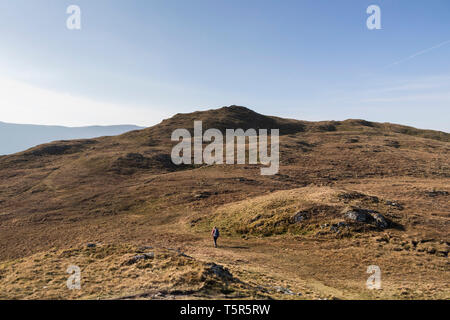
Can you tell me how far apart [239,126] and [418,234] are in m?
110

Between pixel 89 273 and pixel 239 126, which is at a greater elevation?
pixel 239 126

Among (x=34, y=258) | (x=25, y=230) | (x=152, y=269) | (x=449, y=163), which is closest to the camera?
(x=152, y=269)

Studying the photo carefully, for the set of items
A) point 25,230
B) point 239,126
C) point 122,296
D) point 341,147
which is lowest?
point 25,230

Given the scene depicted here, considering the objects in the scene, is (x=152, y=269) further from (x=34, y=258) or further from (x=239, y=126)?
(x=239, y=126)

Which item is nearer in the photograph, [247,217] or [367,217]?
[367,217]

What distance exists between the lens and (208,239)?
27.7 metres

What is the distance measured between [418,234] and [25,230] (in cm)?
4694

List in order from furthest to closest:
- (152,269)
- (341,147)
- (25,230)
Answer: (341,147) → (25,230) → (152,269)

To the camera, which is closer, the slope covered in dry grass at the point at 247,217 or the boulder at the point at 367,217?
the slope covered in dry grass at the point at 247,217

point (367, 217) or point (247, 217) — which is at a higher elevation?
point (367, 217)

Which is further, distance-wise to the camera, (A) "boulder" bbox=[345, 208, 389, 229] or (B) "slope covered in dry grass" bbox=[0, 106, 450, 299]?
(A) "boulder" bbox=[345, 208, 389, 229]
